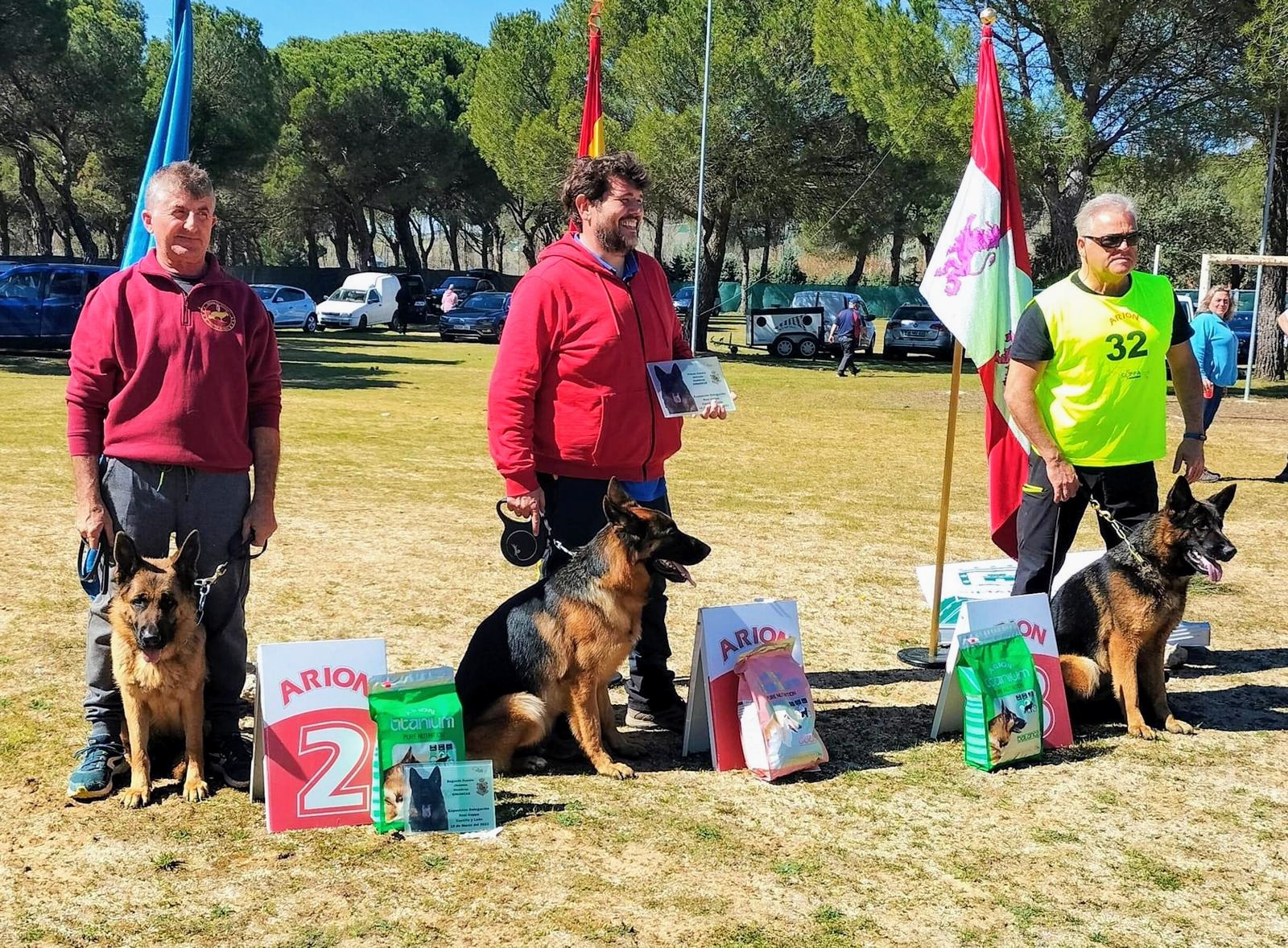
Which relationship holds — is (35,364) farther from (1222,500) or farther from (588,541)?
(1222,500)

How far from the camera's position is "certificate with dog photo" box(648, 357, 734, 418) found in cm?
416

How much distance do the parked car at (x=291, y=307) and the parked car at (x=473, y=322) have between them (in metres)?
4.31

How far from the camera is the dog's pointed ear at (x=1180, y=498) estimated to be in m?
4.23

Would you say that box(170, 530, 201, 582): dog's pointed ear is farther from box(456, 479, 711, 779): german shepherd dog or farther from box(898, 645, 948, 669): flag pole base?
box(898, 645, 948, 669): flag pole base

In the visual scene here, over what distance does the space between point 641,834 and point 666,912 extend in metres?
0.49

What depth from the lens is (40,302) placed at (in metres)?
20.1

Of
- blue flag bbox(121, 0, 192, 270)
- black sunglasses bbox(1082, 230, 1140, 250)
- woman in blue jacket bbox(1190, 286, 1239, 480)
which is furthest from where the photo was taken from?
woman in blue jacket bbox(1190, 286, 1239, 480)

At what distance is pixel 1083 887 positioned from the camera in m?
3.28

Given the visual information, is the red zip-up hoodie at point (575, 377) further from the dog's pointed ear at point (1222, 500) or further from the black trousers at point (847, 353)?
the black trousers at point (847, 353)

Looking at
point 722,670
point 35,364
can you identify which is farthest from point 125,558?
point 35,364

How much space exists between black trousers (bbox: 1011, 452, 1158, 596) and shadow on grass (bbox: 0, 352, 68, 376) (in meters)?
17.1

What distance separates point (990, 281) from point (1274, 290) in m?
20.3

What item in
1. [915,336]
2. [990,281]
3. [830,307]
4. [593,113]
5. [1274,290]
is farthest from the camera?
[830,307]

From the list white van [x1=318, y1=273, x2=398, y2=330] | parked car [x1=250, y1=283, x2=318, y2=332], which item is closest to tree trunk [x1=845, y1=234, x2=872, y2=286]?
white van [x1=318, y1=273, x2=398, y2=330]
